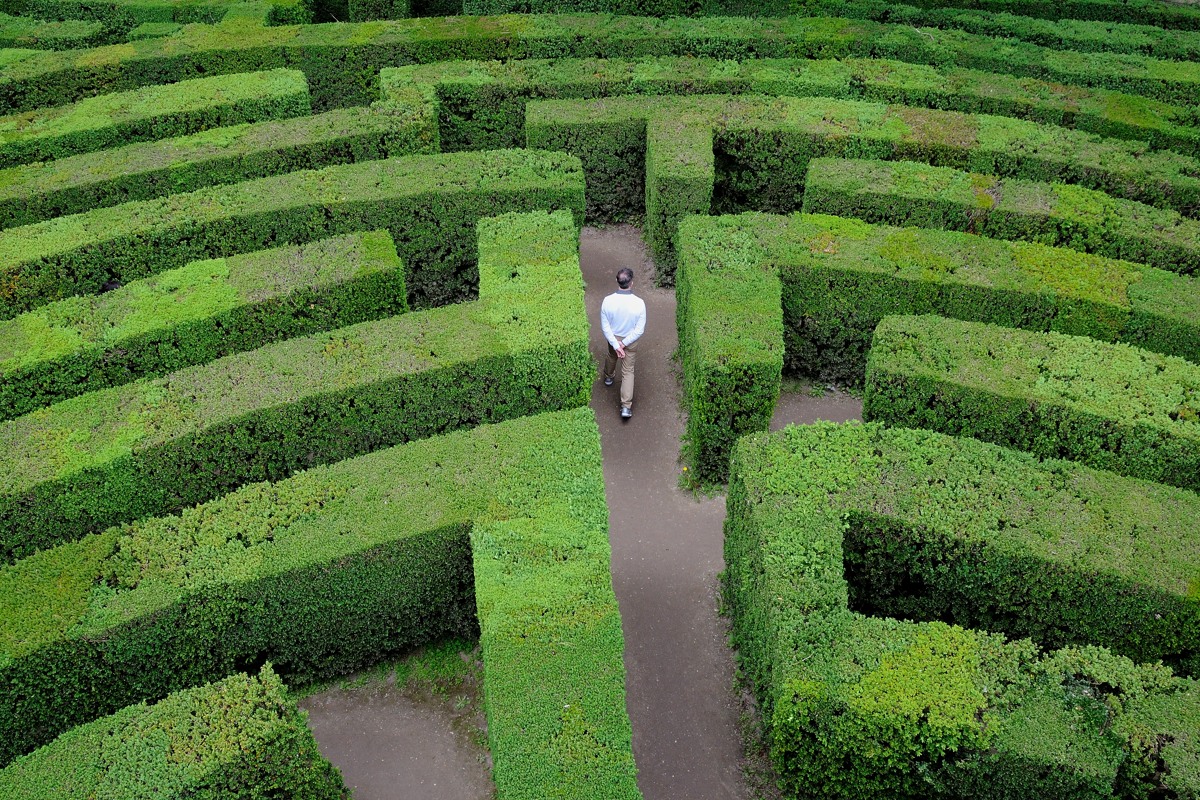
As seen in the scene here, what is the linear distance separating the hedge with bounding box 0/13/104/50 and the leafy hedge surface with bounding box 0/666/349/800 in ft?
70.0

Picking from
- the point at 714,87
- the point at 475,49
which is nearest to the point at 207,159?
the point at 475,49

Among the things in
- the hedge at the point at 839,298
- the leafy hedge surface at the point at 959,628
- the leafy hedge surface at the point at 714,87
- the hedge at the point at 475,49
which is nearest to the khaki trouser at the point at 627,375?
the hedge at the point at 839,298

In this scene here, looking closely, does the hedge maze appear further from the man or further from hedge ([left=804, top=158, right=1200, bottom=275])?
the man

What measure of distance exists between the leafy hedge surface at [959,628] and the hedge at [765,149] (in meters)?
7.49

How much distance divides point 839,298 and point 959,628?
6.88 m

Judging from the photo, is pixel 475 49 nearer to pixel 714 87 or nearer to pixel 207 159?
pixel 714 87

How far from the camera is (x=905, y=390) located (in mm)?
13812

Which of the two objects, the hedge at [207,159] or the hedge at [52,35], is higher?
the hedge at [52,35]

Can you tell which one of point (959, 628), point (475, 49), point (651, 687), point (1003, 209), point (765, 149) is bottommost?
point (651, 687)

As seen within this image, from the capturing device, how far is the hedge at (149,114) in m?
19.9

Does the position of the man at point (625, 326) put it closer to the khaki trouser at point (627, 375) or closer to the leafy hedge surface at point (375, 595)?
the khaki trouser at point (627, 375)

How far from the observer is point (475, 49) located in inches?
910

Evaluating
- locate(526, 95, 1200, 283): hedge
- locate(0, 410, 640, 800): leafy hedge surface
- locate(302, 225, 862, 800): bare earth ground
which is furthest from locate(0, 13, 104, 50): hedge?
locate(0, 410, 640, 800): leafy hedge surface

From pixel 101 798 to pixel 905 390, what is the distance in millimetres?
11433
